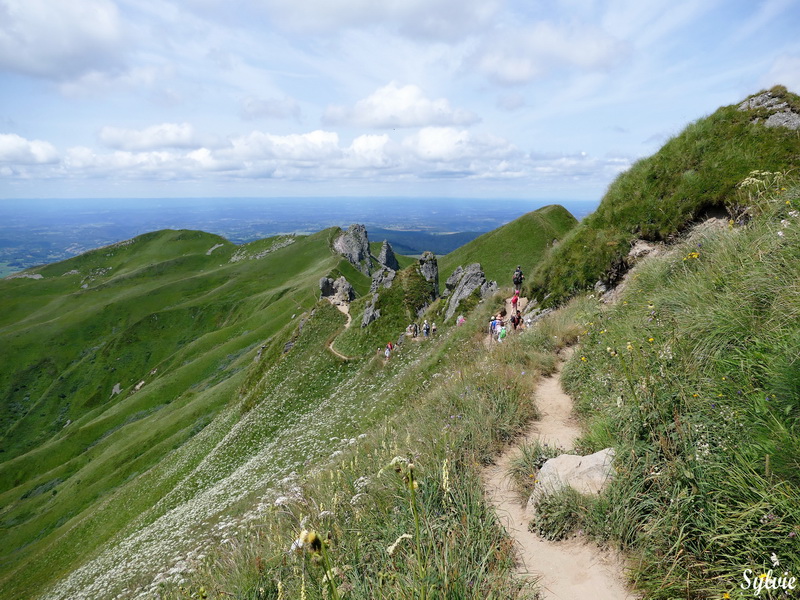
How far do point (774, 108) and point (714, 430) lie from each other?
21.8m

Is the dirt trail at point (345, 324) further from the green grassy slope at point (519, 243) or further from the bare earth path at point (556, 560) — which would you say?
the bare earth path at point (556, 560)

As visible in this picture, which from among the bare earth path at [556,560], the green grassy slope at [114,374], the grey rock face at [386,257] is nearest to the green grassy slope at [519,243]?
the green grassy slope at [114,374]

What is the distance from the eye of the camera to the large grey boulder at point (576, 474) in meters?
5.34

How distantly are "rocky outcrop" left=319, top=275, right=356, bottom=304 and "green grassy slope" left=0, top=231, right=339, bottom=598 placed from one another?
10250 millimetres

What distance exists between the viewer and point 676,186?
1748 cm

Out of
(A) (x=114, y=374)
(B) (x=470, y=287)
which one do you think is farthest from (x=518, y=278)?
(A) (x=114, y=374)

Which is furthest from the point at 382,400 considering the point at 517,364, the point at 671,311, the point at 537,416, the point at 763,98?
the point at 763,98

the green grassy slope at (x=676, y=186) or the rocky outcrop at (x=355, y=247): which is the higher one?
the green grassy slope at (x=676, y=186)

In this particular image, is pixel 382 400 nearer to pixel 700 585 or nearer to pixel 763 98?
pixel 700 585

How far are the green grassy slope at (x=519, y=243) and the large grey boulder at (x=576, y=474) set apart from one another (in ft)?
191

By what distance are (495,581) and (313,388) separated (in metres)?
37.3

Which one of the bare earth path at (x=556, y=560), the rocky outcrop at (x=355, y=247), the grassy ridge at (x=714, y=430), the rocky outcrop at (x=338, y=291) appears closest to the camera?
the grassy ridge at (x=714, y=430)

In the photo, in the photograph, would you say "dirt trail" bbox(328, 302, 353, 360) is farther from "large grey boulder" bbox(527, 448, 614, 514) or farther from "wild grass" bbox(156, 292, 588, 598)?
"large grey boulder" bbox(527, 448, 614, 514)

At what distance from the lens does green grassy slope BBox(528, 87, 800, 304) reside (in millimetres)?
15945
